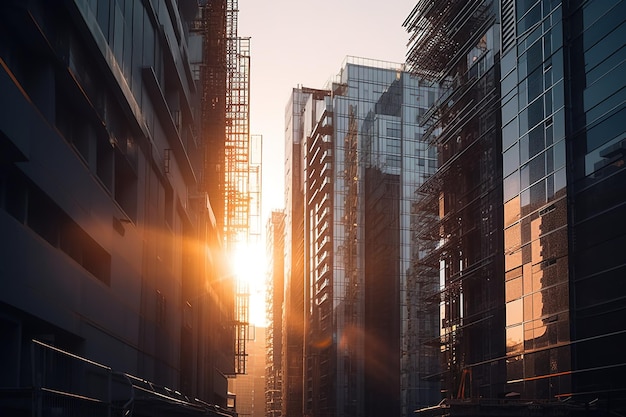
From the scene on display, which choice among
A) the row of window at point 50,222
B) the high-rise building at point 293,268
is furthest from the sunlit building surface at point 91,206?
the high-rise building at point 293,268

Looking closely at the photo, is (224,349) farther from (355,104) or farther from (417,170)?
(355,104)

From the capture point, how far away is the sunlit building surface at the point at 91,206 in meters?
18.9

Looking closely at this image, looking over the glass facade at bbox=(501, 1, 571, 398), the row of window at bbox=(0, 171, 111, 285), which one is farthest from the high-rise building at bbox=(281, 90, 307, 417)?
the row of window at bbox=(0, 171, 111, 285)

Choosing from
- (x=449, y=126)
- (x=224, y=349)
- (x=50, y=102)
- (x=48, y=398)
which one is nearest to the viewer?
(x=48, y=398)

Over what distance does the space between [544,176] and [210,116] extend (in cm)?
4132

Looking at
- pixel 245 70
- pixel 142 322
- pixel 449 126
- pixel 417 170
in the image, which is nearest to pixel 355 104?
pixel 417 170

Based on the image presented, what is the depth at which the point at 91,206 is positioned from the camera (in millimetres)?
26797

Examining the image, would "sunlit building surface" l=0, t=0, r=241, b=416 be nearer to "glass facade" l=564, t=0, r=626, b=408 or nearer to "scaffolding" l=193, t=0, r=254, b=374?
"glass facade" l=564, t=0, r=626, b=408

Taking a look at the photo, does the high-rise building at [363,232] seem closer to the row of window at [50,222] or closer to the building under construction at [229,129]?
the building under construction at [229,129]

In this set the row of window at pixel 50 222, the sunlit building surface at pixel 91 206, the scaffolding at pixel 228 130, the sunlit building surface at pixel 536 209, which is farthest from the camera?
the scaffolding at pixel 228 130

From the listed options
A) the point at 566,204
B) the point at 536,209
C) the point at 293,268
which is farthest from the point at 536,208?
the point at 293,268

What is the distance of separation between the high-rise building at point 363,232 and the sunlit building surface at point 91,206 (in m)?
53.0

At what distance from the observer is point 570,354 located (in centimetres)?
3475

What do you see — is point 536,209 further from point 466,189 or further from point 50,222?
point 50,222
